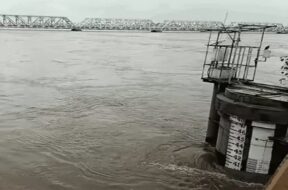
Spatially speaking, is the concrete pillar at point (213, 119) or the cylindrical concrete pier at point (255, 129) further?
the concrete pillar at point (213, 119)

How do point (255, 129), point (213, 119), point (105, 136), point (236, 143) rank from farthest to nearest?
point (105, 136)
point (213, 119)
point (236, 143)
point (255, 129)

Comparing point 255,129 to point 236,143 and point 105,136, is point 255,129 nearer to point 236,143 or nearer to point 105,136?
point 236,143

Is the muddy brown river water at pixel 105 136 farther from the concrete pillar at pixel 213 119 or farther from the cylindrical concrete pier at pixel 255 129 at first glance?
the cylindrical concrete pier at pixel 255 129

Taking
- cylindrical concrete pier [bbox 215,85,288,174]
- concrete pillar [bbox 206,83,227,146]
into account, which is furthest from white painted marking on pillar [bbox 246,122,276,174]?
concrete pillar [bbox 206,83,227,146]

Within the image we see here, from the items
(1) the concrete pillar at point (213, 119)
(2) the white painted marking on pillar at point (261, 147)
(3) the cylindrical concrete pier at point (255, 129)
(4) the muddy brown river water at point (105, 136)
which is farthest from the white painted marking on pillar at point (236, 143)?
(1) the concrete pillar at point (213, 119)

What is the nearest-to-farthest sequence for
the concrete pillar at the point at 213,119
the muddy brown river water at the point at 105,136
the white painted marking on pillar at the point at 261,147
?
the white painted marking on pillar at the point at 261,147 → the muddy brown river water at the point at 105,136 → the concrete pillar at the point at 213,119

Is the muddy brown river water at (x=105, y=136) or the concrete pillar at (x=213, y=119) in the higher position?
the concrete pillar at (x=213, y=119)

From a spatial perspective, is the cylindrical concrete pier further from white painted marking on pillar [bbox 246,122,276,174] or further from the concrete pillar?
the concrete pillar

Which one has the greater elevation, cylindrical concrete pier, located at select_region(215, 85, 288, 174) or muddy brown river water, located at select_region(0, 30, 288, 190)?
cylindrical concrete pier, located at select_region(215, 85, 288, 174)

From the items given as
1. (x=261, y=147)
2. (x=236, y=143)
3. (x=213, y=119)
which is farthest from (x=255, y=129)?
(x=213, y=119)

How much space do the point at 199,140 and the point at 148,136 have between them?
64.2 inches

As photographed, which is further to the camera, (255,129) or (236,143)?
(236,143)

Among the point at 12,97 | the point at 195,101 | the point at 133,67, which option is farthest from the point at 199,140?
the point at 133,67

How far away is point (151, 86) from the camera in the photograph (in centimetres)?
2398
